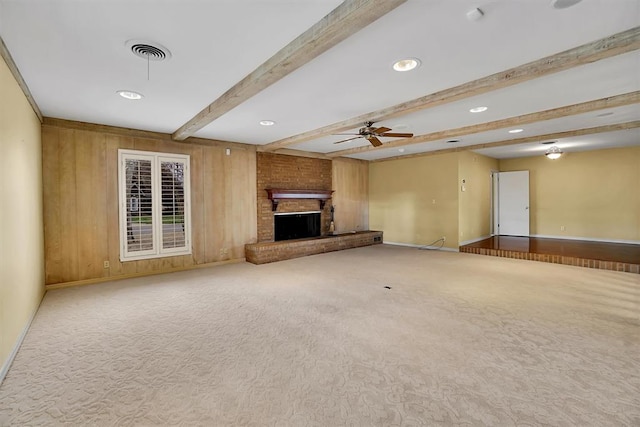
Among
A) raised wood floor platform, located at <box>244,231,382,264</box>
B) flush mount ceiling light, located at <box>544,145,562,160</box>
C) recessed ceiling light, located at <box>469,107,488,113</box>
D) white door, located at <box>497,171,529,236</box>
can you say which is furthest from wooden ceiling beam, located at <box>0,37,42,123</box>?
white door, located at <box>497,171,529,236</box>

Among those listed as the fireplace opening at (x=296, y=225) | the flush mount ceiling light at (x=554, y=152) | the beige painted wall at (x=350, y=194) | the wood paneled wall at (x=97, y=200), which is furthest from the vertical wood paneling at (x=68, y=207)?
the flush mount ceiling light at (x=554, y=152)

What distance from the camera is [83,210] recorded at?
471cm

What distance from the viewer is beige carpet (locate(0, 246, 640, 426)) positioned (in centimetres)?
188

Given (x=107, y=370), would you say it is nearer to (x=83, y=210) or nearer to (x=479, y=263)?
(x=83, y=210)

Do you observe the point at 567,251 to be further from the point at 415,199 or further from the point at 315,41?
the point at 315,41

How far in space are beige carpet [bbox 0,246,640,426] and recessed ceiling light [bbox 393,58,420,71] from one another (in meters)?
2.59

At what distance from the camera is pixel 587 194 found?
788 cm

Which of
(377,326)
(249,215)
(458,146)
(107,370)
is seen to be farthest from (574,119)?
(107,370)

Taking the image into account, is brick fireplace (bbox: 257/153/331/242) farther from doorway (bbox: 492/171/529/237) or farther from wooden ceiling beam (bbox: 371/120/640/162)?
doorway (bbox: 492/171/529/237)

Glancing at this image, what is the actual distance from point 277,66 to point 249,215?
447 cm

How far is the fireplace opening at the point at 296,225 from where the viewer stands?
7.21m

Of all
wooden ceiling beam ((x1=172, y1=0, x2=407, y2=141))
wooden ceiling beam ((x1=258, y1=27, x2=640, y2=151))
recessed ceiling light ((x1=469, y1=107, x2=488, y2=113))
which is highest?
recessed ceiling light ((x1=469, y1=107, x2=488, y2=113))

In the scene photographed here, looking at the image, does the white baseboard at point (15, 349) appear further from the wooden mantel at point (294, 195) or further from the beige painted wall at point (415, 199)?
the beige painted wall at point (415, 199)

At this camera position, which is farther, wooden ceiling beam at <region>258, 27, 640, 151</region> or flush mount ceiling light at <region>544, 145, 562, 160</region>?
flush mount ceiling light at <region>544, 145, 562, 160</region>
